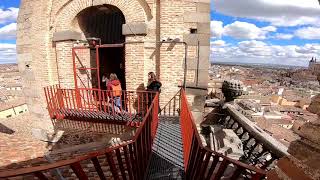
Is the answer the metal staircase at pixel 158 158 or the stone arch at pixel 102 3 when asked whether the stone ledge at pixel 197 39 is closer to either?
the stone arch at pixel 102 3

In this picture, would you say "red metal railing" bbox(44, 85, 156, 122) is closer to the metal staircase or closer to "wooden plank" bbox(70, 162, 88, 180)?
the metal staircase

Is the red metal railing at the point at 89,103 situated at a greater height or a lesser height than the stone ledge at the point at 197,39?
lesser

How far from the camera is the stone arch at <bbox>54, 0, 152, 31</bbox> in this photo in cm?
824

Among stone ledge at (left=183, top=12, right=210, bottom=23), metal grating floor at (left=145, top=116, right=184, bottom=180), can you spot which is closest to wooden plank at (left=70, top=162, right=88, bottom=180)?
metal grating floor at (left=145, top=116, right=184, bottom=180)

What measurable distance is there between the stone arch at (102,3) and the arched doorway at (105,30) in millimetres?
224

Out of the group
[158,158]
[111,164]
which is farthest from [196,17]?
[111,164]

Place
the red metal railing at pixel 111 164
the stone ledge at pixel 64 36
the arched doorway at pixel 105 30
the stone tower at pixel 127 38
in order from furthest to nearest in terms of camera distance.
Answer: the arched doorway at pixel 105 30 → the stone ledge at pixel 64 36 → the stone tower at pixel 127 38 → the red metal railing at pixel 111 164

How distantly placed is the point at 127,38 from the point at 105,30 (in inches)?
112

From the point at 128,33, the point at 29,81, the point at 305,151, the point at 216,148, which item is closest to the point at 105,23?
the point at 128,33

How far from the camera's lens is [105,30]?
10.8 metres

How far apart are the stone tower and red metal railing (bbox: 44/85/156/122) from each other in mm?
474

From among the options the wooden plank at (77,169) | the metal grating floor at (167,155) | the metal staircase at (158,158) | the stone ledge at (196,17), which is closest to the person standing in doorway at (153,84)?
the metal staircase at (158,158)

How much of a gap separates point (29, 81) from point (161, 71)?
5189 millimetres

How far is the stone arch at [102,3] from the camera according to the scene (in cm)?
824
